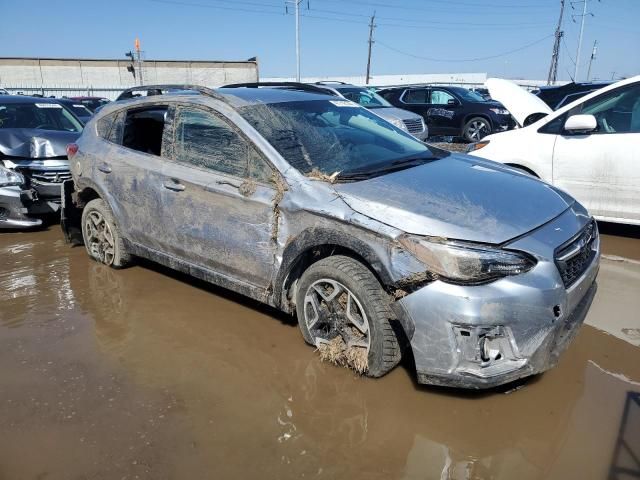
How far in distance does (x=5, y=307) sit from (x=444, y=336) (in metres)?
3.77

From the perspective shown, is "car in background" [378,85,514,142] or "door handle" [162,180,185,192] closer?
"door handle" [162,180,185,192]

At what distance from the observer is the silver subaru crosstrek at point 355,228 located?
8.29ft

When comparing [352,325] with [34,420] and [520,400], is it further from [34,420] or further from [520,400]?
[34,420]

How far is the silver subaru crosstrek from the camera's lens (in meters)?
2.53

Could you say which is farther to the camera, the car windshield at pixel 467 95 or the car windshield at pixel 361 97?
the car windshield at pixel 467 95

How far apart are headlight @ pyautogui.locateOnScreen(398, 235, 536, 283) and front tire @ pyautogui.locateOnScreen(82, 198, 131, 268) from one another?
3245mm

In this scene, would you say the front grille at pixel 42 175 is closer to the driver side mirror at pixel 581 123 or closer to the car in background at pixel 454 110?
the driver side mirror at pixel 581 123

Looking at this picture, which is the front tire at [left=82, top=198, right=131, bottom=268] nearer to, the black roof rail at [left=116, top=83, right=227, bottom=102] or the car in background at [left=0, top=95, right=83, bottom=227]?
the black roof rail at [left=116, top=83, right=227, bottom=102]

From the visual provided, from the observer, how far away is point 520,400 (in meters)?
2.80

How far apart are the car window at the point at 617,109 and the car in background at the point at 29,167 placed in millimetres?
6571

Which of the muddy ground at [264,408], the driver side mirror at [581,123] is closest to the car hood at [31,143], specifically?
the muddy ground at [264,408]

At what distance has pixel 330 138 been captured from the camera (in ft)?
11.9

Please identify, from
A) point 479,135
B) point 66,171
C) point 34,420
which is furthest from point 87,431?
point 479,135

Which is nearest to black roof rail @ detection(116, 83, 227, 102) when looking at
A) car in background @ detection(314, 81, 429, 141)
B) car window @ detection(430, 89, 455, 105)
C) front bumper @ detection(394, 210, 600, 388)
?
front bumper @ detection(394, 210, 600, 388)
